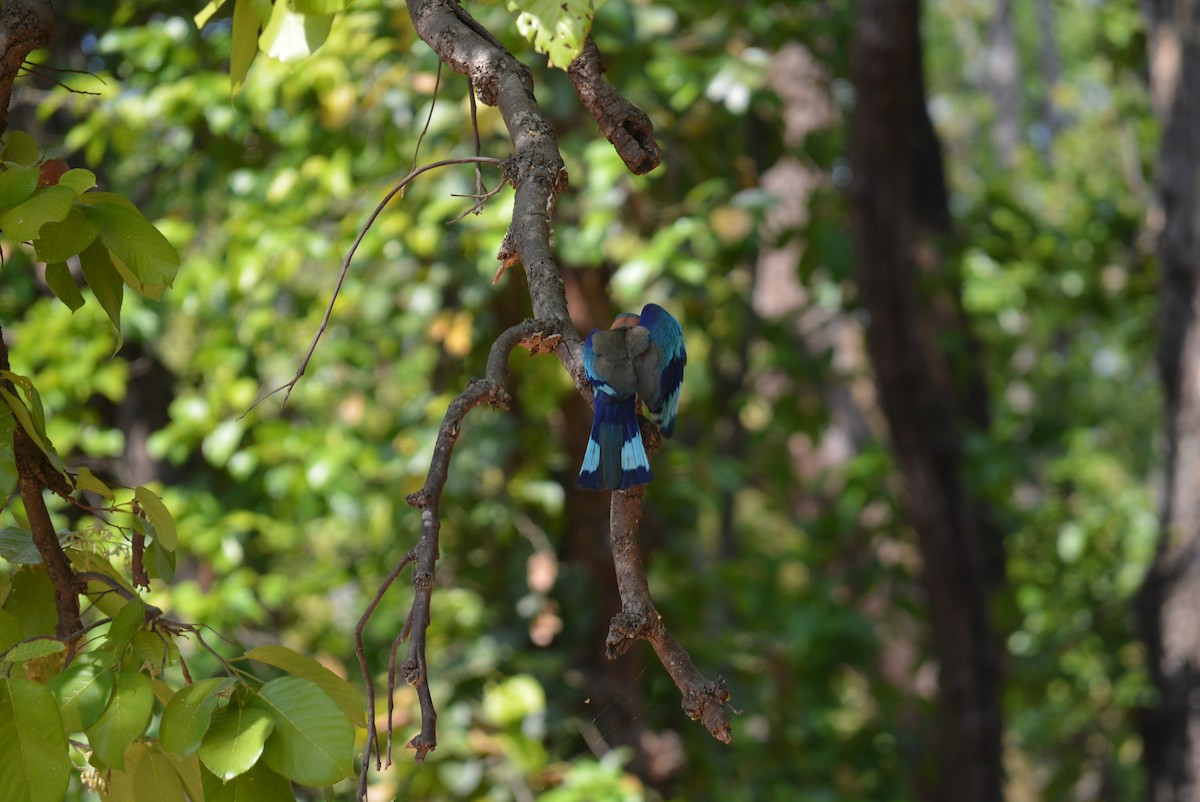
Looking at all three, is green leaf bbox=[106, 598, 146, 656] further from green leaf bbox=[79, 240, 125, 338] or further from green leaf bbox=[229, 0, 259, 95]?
green leaf bbox=[229, 0, 259, 95]

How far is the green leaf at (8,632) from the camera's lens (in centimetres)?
121

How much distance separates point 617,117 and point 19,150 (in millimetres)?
689

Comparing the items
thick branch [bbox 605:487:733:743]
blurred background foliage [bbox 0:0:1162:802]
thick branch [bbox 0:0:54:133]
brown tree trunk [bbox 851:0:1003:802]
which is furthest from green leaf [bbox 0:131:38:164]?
brown tree trunk [bbox 851:0:1003:802]

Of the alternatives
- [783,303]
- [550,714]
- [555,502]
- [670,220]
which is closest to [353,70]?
[670,220]

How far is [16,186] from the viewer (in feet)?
4.05

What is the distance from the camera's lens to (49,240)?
50.1 inches

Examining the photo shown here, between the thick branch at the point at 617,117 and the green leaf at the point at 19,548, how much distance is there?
2.54 ft

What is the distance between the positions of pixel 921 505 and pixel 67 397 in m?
2.63

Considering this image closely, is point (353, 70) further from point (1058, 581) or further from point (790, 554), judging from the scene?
point (1058, 581)

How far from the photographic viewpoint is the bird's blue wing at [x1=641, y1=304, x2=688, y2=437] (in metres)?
1.55

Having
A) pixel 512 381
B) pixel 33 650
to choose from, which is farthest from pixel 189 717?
pixel 512 381

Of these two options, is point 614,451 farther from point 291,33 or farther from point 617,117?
point 291,33

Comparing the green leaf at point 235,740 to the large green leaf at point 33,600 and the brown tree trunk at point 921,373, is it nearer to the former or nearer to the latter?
the large green leaf at point 33,600

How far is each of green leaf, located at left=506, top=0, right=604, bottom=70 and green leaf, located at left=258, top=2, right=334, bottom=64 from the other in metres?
0.23
